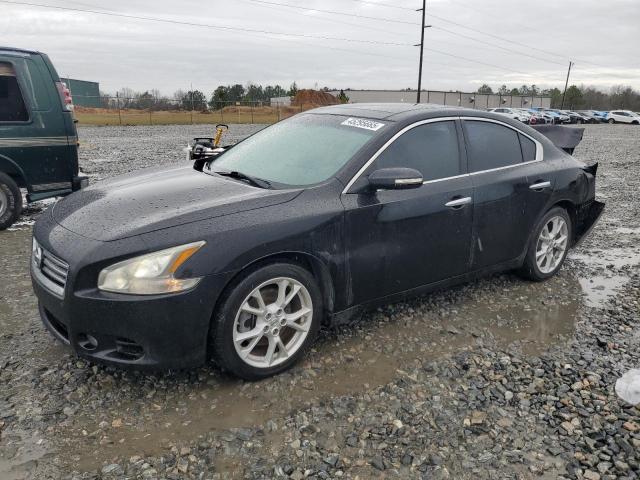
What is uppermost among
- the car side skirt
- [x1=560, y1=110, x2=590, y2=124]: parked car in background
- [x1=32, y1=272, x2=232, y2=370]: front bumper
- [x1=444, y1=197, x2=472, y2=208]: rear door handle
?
[x1=444, y1=197, x2=472, y2=208]: rear door handle

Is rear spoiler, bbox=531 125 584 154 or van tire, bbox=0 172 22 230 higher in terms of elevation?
rear spoiler, bbox=531 125 584 154

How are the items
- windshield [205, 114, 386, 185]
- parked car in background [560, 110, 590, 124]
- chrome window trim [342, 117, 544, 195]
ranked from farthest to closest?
parked car in background [560, 110, 590, 124] < windshield [205, 114, 386, 185] < chrome window trim [342, 117, 544, 195]

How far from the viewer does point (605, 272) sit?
5.19 m

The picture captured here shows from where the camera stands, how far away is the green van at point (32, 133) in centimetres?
593

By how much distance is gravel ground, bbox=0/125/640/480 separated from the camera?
2408 mm

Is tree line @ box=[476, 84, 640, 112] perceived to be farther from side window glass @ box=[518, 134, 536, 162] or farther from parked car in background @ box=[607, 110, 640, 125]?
side window glass @ box=[518, 134, 536, 162]

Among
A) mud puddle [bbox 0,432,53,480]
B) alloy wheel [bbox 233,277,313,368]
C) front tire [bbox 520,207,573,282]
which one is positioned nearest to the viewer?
mud puddle [bbox 0,432,53,480]

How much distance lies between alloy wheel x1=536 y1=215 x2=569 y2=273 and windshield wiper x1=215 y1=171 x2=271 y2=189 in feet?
8.69

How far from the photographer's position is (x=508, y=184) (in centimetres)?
414

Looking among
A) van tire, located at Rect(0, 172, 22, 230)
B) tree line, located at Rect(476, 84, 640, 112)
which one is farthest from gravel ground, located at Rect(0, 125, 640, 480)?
tree line, located at Rect(476, 84, 640, 112)

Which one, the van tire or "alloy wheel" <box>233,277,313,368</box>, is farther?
the van tire

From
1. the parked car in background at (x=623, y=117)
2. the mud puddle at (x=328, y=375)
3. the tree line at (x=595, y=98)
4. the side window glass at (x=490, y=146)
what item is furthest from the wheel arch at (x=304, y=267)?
the tree line at (x=595, y=98)

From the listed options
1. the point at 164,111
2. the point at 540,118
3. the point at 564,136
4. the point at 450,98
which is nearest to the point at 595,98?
the point at 450,98

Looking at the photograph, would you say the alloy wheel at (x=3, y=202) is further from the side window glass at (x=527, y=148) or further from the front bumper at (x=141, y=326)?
the side window glass at (x=527, y=148)
